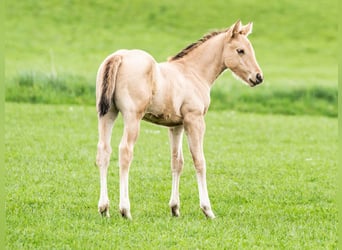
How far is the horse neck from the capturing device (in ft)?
34.9

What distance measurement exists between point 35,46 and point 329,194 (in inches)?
1246

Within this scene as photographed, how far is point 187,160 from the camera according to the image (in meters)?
15.4

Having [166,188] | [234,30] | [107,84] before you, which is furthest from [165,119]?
[166,188]

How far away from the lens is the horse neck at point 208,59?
10.6m

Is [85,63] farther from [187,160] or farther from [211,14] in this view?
[187,160]

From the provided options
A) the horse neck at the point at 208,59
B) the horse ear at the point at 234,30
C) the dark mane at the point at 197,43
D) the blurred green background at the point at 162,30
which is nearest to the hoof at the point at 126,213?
the horse neck at the point at 208,59

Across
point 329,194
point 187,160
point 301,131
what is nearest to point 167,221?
point 329,194

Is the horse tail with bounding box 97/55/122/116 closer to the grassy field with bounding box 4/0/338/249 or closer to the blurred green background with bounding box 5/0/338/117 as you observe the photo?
the grassy field with bounding box 4/0/338/249

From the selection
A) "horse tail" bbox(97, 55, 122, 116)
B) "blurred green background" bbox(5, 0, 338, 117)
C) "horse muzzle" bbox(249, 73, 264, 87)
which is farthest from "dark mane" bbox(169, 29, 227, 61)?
"blurred green background" bbox(5, 0, 338, 117)

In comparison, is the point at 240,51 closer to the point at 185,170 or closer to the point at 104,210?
the point at 104,210

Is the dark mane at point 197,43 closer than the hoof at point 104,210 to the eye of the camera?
No

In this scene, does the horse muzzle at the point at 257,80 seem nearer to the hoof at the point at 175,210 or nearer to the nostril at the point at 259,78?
the nostril at the point at 259,78

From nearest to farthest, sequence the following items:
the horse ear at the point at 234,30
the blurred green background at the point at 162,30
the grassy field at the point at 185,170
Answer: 1. the grassy field at the point at 185,170
2. the horse ear at the point at 234,30
3. the blurred green background at the point at 162,30

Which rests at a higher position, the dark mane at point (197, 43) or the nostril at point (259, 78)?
the dark mane at point (197, 43)
